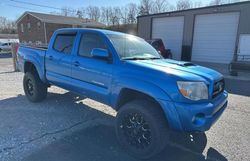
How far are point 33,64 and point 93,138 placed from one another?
3.00 m

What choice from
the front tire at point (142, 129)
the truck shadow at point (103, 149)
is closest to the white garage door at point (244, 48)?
the truck shadow at point (103, 149)

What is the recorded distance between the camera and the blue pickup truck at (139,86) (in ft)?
9.34

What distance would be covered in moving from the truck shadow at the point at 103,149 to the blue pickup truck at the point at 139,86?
297 mm

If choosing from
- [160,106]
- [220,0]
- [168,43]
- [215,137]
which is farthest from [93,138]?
[220,0]

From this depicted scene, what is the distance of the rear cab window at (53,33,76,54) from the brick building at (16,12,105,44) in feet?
91.2

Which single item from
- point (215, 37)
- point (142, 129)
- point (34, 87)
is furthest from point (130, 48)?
point (215, 37)

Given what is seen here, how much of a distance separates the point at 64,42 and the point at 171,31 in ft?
44.9

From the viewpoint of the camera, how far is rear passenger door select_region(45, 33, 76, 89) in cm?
448

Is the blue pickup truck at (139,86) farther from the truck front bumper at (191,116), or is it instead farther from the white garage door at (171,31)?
the white garage door at (171,31)

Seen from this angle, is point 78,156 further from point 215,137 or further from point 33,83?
point 33,83

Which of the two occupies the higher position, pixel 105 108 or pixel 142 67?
pixel 142 67

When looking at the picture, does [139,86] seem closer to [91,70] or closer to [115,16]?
[91,70]

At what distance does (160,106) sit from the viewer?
121 inches

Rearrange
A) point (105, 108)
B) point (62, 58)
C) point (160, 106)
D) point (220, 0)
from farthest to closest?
point (220, 0) → point (105, 108) → point (62, 58) → point (160, 106)
